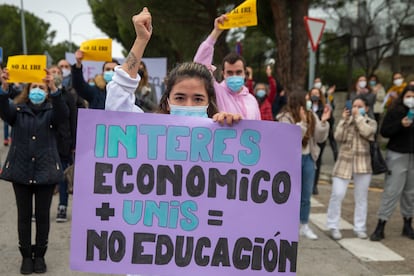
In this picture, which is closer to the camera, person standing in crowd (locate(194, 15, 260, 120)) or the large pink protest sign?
the large pink protest sign

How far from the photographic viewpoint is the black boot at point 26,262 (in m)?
3.81

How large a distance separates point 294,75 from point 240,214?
8.67m

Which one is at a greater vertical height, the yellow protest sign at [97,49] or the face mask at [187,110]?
the yellow protest sign at [97,49]

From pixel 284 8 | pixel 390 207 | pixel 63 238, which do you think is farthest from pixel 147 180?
pixel 284 8

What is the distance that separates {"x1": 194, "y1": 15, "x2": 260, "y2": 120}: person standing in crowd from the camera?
10.8 feet

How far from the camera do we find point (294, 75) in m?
10.4

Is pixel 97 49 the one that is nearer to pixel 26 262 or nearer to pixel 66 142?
pixel 66 142

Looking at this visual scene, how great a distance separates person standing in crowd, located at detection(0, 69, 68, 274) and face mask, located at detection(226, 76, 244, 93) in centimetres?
137

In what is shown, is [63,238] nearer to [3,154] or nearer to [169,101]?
[169,101]

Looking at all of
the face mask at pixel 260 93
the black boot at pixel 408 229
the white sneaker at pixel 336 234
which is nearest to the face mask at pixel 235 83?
the white sneaker at pixel 336 234

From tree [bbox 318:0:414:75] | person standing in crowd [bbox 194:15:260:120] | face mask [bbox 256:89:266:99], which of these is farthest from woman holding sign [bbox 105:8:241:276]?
tree [bbox 318:0:414:75]

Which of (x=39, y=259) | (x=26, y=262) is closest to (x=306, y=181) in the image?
(x=39, y=259)

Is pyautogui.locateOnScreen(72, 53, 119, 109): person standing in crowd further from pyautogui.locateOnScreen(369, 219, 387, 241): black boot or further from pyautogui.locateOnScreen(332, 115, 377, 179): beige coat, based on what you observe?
pyautogui.locateOnScreen(369, 219, 387, 241): black boot

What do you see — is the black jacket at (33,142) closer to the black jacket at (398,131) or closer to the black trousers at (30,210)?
the black trousers at (30,210)
